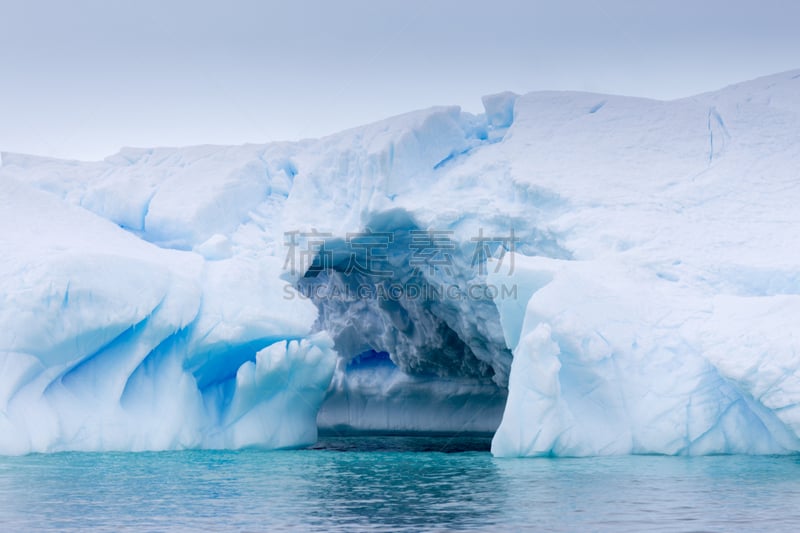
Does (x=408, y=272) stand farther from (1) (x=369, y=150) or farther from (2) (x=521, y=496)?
(2) (x=521, y=496)

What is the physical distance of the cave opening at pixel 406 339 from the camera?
1432 centimetres

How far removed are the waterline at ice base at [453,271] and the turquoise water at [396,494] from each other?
669mm

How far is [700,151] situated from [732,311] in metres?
3.92

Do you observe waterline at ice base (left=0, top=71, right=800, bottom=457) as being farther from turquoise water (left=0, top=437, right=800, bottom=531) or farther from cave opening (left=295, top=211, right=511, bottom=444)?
turquoise water (left=0, top=437, right=800, bottom=531)

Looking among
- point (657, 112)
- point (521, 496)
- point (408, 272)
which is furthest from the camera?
point (408, 272)

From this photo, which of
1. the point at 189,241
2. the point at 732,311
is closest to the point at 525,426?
the point at 732,311

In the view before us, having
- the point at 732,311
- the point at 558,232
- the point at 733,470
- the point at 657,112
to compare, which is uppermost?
the point at 657,112

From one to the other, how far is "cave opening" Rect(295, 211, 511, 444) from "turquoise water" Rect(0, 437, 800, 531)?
4.10 meters

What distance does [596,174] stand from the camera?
12992 mm

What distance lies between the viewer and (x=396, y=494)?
24.1 ft

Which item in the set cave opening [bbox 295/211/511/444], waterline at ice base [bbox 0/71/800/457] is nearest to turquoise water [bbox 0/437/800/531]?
waterline at ice base [bbox 0/71/800/457]

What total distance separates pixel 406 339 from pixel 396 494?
10696mm

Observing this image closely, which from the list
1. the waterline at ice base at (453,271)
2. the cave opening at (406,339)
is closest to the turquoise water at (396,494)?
the waterline at ice base at (453,271)

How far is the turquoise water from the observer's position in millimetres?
5789
